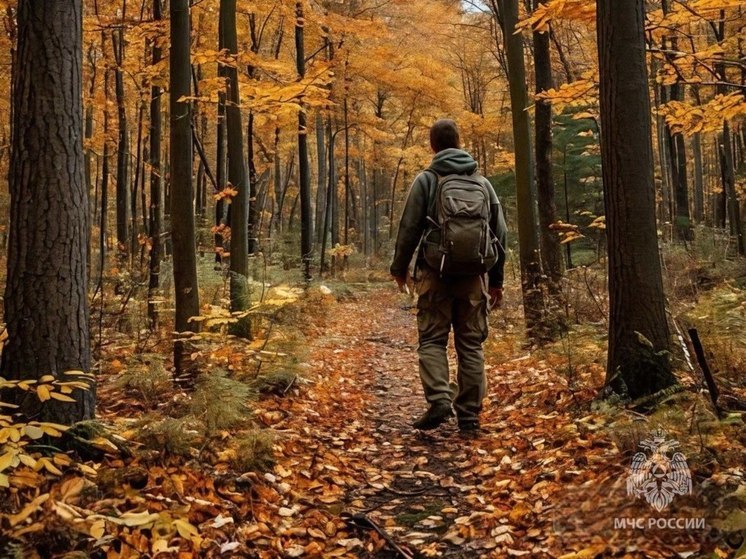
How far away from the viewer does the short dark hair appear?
4.95m

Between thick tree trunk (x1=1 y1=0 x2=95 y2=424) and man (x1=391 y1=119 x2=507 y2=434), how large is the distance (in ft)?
8.56

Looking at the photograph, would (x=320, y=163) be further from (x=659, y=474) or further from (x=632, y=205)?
(x=659, y=474)

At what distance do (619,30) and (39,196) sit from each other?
4.17m

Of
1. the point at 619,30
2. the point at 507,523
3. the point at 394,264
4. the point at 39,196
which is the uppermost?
the point at 619,30

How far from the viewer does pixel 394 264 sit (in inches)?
194

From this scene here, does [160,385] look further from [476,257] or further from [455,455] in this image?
[476,257]

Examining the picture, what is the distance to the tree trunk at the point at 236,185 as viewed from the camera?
6828mm

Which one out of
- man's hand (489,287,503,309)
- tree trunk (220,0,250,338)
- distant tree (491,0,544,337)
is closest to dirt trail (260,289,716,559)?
man's hand (489,287,503,309)

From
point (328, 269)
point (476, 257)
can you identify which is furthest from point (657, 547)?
point (328, 269)

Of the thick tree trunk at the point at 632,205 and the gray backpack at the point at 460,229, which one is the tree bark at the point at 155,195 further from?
the thick tree trunk at the point at 632,205

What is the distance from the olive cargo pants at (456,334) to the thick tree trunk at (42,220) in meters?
2.74

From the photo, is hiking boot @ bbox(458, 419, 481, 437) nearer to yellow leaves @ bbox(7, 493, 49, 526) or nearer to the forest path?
the forest path

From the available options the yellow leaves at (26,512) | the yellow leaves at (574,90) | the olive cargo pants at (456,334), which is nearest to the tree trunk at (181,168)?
the olive cargo pants at (456,334)

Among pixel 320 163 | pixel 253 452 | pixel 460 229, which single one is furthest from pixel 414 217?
pixel 320 163
